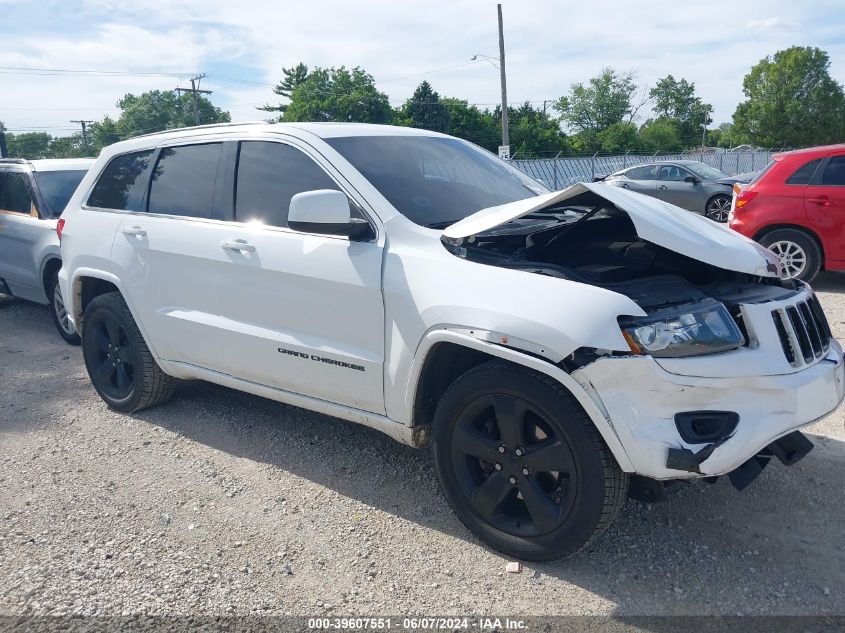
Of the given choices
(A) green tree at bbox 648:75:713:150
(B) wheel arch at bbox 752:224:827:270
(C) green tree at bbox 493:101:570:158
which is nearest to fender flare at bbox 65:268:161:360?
(B) wheel arch at bbox 752:224:827:270

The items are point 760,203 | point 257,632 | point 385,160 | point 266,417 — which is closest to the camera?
point 257,632

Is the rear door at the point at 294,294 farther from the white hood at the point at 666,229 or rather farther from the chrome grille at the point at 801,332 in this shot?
the chrome grille at the point at 801,332

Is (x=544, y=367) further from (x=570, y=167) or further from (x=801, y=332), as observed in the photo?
(x=570, y=167)

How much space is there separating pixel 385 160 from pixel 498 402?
1.54 m

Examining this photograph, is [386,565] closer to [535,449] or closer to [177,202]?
[535,449]

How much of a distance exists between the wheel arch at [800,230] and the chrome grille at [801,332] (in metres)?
5.28

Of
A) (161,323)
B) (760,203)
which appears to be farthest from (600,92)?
(161,323)

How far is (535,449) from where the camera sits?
2.80 metres

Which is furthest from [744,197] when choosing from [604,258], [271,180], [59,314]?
[59,314]

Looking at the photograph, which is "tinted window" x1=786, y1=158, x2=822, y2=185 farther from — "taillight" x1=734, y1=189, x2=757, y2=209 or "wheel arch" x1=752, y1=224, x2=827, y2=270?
"wheel arch" x1=752, y1=224, x2=827, y2=270

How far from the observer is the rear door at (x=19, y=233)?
283 inches

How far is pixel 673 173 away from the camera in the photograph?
1664 centimetres

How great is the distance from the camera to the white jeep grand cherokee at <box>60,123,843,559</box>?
101 inches

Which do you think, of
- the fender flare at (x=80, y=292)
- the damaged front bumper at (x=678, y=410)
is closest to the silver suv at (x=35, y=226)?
the fender flare at (x=80, y=292)
